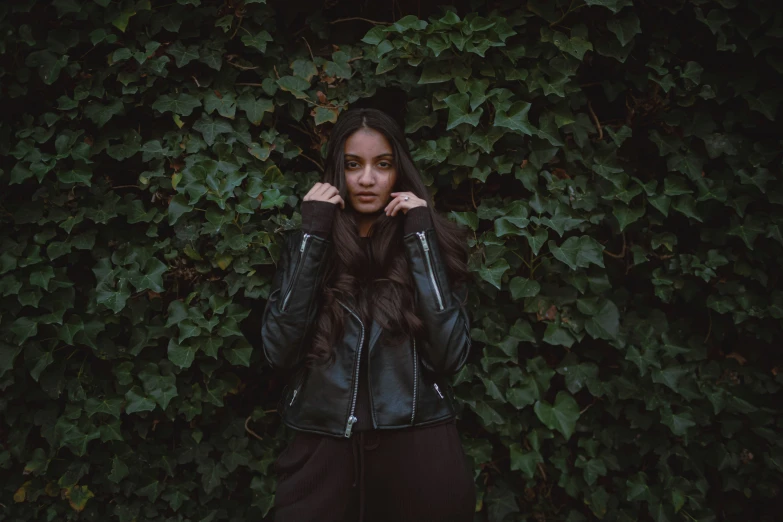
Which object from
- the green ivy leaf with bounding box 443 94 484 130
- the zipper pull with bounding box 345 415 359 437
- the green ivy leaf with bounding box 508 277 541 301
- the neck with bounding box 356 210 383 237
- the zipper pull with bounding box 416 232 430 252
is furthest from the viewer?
the green ivy leaf with bounding box 508 277 541 301

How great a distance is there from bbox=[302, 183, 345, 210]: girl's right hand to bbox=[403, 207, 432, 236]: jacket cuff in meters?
0.26

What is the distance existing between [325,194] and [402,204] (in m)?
0.28

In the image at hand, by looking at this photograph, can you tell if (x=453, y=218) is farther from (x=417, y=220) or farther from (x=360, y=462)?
(x=360, y=462)

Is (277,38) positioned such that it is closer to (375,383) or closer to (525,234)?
(525,234)

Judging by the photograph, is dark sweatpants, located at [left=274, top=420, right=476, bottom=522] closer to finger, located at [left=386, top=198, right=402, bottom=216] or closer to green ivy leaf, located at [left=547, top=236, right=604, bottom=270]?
finger, located at [left=386, top=198, right=402, bottom=216]

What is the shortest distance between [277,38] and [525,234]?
1415mm

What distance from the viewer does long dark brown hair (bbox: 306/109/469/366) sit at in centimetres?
187

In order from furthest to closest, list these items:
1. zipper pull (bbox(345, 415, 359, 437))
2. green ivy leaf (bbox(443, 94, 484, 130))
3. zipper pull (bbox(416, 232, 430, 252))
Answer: green ivy leaf (bbox(443, 94, 484, 130)) < zipper pull (bbox(416, 232, 430, 252)) < zipper pull (bbox(345, 415, 359, 437))

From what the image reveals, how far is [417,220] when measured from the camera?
189 centimetres

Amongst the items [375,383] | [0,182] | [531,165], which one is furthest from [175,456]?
[531,165]

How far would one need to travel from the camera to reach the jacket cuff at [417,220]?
74.1 inches

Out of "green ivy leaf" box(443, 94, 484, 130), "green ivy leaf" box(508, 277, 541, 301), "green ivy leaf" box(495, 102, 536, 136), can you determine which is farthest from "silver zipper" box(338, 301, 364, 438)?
"green ivy leaf" box(495, 102, 536, 136)

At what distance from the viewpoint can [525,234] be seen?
7.35 ft

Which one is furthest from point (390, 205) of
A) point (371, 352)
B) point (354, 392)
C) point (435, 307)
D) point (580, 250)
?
point (580, 250)
